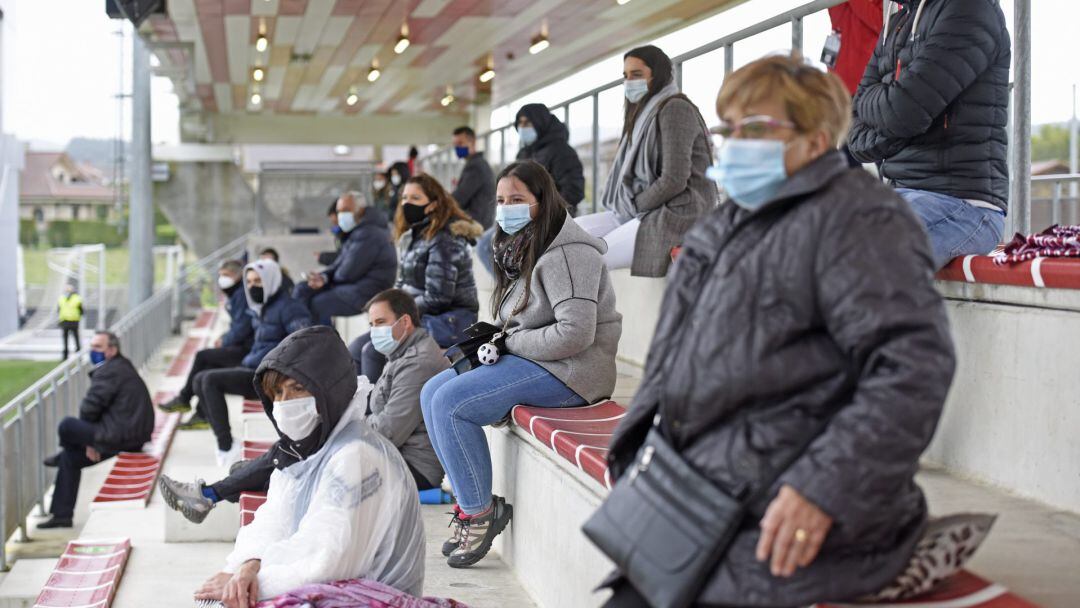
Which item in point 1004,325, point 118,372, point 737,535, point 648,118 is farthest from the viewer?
point 118,372

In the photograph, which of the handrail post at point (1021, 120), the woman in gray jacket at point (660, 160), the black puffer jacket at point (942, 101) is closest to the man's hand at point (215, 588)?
→ the black puffer jacket at point (942, 101)

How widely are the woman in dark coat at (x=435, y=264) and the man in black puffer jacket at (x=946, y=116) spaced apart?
10.5 ft

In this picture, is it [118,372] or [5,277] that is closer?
[118,372]

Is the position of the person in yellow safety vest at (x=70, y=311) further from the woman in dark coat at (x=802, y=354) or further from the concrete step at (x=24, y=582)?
the woman in dark coat at (x=802, y=354)

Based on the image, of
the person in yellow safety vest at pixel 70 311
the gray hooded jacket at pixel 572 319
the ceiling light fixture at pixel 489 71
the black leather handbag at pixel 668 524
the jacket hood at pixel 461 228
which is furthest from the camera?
the person in yellow safety vest at pixel 70 311

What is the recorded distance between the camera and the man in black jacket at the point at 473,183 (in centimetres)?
965

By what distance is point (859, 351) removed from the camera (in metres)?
1.77

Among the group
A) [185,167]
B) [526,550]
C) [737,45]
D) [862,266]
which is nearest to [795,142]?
[862,266]

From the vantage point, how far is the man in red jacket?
14.8 feet

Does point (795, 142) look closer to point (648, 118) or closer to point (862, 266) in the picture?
point (862, 266)

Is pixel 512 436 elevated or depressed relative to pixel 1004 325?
depressed

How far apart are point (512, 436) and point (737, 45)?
7.90ft

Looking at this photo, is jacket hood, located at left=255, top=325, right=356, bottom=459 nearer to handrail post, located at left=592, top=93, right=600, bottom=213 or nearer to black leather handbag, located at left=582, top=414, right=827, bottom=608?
black leather handbag, located at left=582, top=414, right=827, bottom=608

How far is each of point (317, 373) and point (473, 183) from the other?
6.48 meters
